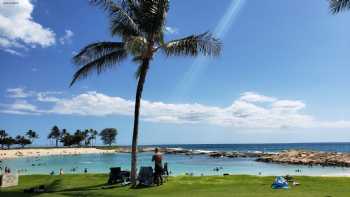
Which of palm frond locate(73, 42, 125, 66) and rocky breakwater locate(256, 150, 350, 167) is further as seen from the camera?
rocky breakwater locate(256, 150, 350, 167)

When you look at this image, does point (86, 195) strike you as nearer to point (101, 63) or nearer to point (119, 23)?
point (101, 63)

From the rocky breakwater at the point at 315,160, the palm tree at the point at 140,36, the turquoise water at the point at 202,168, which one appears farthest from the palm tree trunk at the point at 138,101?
the rocky breakwater at the point at 315,160

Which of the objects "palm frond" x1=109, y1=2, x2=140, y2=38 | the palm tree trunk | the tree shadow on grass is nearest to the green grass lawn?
the tree shadow on grass

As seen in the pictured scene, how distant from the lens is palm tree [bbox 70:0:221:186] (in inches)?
733

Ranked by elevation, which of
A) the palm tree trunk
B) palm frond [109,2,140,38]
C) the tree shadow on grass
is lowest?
the tree shadow on grass

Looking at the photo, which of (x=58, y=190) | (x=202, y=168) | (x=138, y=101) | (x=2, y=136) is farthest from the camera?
(x=2, y=136)

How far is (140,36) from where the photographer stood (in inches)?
731

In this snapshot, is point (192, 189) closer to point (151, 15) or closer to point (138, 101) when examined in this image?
point (138, 101)

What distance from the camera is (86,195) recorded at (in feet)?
50.0

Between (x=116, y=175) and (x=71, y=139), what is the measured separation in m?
160

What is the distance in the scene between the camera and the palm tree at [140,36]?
18609 mm

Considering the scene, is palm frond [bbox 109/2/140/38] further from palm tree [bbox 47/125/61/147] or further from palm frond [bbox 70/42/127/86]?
palm tree [bbox 47/125/61/147]

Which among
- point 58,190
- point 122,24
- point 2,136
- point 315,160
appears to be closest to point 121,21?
point 122,24

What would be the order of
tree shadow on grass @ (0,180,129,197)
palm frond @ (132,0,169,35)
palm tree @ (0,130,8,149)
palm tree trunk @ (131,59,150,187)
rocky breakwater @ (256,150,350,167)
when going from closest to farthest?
tree shadow on grass @ (0,180,129,197) → palm frond @ (132,0,169,35) → palm tree trunk @ (131,59,150,187) → rocky breakwater @ (256,150,350,167) → palm tree @ (0,130,8,149)
